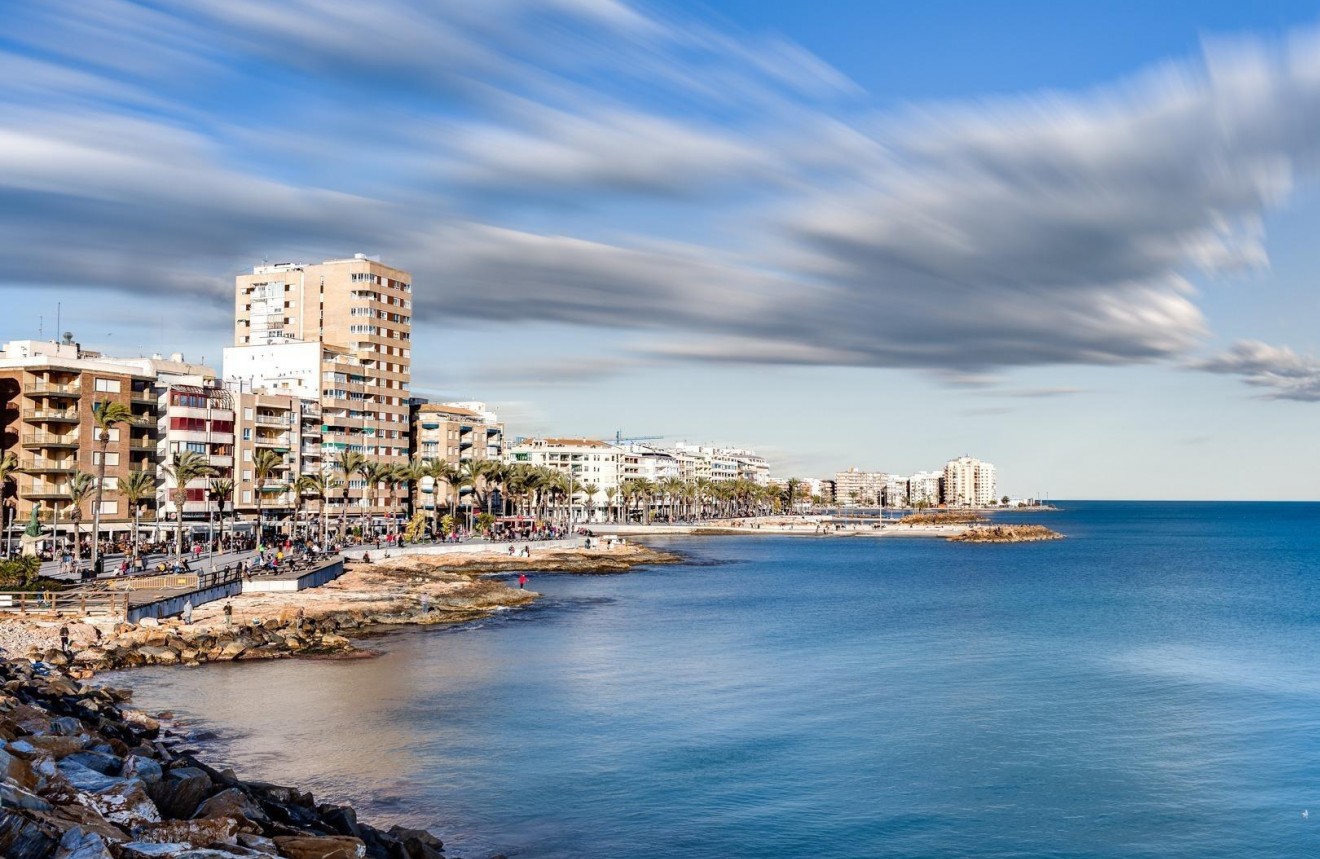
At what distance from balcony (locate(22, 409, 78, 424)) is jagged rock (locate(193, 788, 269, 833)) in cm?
8104

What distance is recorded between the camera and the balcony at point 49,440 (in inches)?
3556

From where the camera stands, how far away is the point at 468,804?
28.9 metres

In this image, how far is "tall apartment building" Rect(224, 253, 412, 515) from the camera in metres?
136

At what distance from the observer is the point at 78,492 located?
3063 inches

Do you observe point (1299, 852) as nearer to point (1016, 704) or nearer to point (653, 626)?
point (1016, 704)

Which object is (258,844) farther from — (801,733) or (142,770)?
(801,733)

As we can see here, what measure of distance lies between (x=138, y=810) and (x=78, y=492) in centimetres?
6687

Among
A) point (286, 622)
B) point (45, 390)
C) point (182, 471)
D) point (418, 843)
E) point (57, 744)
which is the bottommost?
point (418, 843)

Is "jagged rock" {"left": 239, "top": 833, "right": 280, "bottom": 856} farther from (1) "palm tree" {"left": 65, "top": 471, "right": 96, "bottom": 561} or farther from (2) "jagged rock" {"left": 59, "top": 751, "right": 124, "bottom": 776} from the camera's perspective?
(1) "palm tree" {"left": 65, "top": 471, "right": 96, "bottom": 561}

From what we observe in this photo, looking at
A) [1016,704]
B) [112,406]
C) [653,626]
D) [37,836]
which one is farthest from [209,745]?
[112,406]

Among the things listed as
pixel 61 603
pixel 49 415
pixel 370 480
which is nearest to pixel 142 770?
pixel 61 603

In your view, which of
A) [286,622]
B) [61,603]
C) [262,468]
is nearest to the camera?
[61,603]

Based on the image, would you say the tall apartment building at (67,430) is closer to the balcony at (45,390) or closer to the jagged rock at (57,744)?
the balcony at (45,390)

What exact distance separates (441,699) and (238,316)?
12992 cm
